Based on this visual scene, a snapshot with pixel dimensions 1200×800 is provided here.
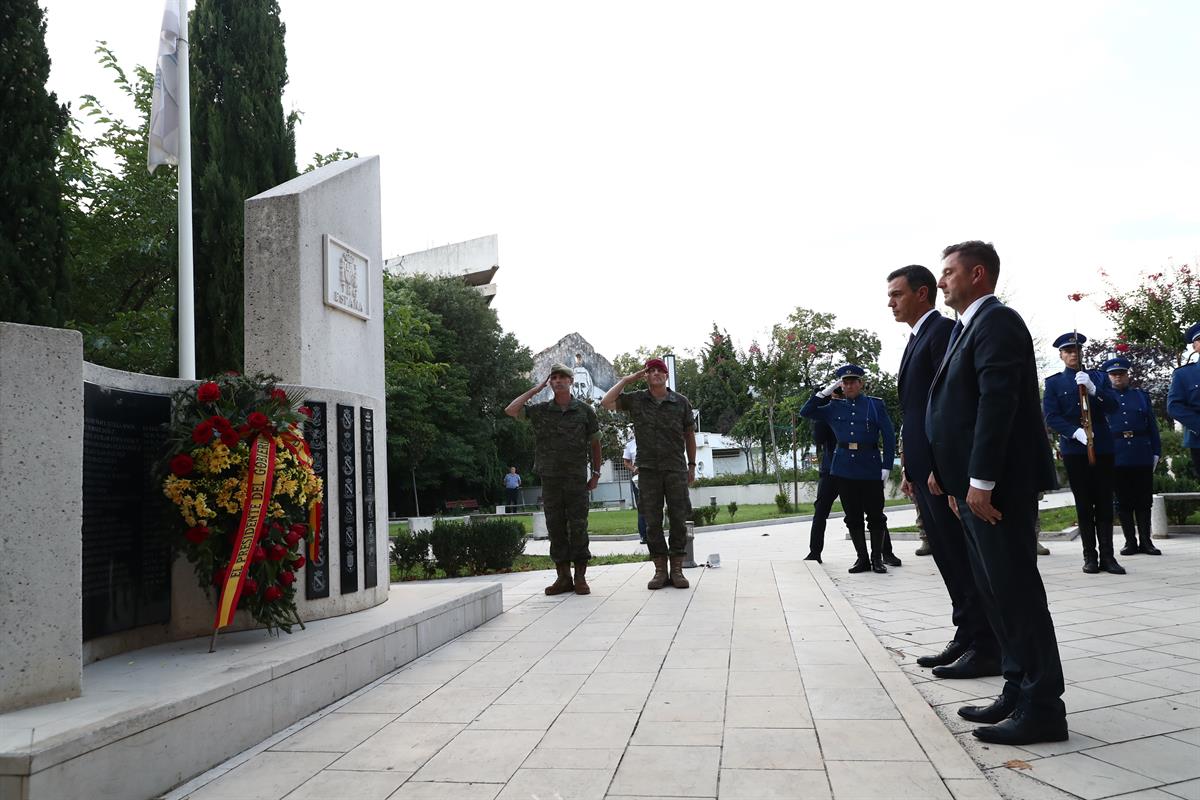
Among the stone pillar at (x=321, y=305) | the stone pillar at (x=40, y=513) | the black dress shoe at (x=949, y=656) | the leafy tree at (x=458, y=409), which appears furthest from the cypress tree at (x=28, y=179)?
the leafy tree at (x=458, y=409)

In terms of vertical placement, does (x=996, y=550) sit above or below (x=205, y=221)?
below

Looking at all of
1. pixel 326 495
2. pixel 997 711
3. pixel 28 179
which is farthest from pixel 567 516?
pixel 28 179

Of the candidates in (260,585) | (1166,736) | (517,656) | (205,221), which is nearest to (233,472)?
(260,585)

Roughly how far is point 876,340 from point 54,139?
139 feet

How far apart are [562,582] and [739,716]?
4.60 metres

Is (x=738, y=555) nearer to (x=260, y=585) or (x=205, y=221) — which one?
(x=260, y=585)

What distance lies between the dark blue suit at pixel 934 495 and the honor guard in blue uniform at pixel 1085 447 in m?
4.39

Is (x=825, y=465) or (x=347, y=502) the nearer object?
(x=347, y=502)

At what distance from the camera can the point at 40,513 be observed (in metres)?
3.28

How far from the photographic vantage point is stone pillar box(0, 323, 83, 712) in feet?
10.4

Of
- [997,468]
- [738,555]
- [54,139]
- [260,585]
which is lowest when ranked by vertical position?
[738,555]

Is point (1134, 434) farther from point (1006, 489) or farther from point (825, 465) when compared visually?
point (1006, 489)

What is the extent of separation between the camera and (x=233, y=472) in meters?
4.38

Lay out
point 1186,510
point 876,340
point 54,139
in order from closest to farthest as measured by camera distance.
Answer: point 54,139 < point 1186,510 < point 876,340
